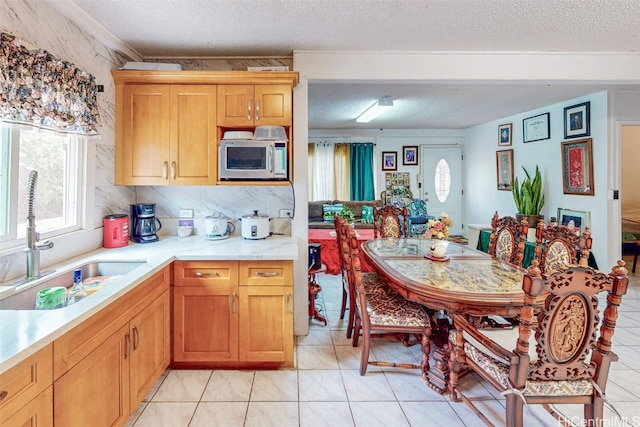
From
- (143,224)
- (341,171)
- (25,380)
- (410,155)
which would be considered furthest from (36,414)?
(410,155)

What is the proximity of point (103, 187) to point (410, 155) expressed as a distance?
6.37m

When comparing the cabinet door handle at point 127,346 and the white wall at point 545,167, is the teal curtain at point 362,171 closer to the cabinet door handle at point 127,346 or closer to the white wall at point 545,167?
the white wall at point 545,167

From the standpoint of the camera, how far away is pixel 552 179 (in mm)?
5258

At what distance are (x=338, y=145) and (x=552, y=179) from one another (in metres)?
4.01

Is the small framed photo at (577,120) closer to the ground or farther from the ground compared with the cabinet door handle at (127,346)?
farther from the ground

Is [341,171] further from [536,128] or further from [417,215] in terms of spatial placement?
[536,128]

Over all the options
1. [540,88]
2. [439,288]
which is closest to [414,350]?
[439,288]

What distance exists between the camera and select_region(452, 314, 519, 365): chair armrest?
4.78 feet

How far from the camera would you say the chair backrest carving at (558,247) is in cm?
221

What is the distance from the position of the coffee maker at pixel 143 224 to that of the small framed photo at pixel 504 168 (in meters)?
5.86

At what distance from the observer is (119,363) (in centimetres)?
166

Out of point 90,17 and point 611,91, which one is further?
point 611,91

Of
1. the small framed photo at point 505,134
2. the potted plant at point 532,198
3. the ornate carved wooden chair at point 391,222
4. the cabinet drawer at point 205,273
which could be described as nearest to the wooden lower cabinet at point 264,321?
the cabinet drawer at point 205,273

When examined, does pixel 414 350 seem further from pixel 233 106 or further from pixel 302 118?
pixel 233 106
